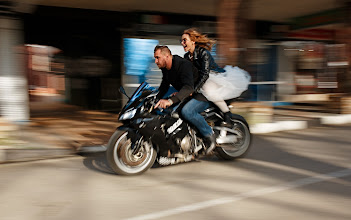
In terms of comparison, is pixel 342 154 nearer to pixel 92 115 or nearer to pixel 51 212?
pixel 51 212

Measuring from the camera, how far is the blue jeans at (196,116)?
4.74 m

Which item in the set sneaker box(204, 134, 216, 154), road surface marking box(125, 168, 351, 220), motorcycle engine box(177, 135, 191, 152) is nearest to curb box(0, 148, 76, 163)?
motorcycle engine box(177, 135, 191, 152)

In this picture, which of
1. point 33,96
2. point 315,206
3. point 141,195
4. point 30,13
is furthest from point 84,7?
point 315,206

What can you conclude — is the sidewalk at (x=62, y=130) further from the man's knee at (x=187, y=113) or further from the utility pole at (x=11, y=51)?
the man's knee at (x=187, y=113)

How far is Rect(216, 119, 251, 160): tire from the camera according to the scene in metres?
5.26

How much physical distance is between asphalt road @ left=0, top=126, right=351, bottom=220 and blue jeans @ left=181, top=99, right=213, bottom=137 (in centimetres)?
54

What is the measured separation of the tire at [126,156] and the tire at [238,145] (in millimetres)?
1152

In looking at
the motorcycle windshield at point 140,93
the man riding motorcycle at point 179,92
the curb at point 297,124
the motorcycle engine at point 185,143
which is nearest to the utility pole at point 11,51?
the motorcycle windshield at point 140,93

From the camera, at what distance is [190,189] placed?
401 cm

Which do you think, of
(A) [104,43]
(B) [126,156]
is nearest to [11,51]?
(A) [104,43]

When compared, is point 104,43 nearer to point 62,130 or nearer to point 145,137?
point 62,130

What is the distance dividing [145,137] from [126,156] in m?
0.34

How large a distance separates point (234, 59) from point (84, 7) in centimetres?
488

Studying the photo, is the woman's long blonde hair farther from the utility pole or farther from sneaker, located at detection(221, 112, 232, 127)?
the utility pole
